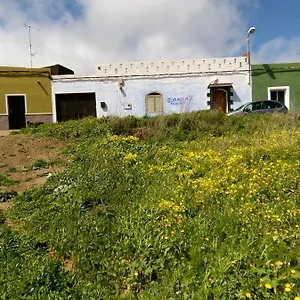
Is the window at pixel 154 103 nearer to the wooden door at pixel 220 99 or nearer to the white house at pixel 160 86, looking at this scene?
the white house at pixel 160 86

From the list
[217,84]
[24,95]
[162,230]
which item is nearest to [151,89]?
[217,84]

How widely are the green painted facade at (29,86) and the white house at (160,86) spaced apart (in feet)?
1.82

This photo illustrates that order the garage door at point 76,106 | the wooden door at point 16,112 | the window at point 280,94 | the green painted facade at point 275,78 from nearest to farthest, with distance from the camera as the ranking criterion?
the green painted facade at point 275,78 → the window at point 280,94 → the wooden door at point 16,112 → the garage door at point 76,106

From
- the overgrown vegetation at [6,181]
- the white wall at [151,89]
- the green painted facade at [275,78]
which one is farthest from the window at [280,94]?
the overgrown vegetation at [6,181]

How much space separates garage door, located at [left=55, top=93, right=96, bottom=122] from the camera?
20906 mm

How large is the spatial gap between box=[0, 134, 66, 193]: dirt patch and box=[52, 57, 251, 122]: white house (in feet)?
29.9

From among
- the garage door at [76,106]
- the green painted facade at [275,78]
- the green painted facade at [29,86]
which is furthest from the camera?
Answer: the garage door at [76,106]

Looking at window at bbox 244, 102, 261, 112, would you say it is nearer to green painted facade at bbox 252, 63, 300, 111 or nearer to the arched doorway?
green painted facade at bbox 252, 63, 300, 111

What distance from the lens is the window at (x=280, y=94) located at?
19.7 meters

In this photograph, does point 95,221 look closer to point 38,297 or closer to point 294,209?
point 38,297

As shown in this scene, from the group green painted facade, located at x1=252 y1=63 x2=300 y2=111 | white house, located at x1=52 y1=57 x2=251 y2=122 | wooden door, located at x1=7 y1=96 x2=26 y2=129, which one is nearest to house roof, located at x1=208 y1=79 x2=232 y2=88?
white house, located at x1=52 y1=57 x2=251 y2=122

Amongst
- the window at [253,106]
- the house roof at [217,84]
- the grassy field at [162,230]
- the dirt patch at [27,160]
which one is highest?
the house roof at [217,84]

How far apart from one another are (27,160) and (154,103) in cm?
1261

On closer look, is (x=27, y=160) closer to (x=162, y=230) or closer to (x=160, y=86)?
(x=162, y=230)
